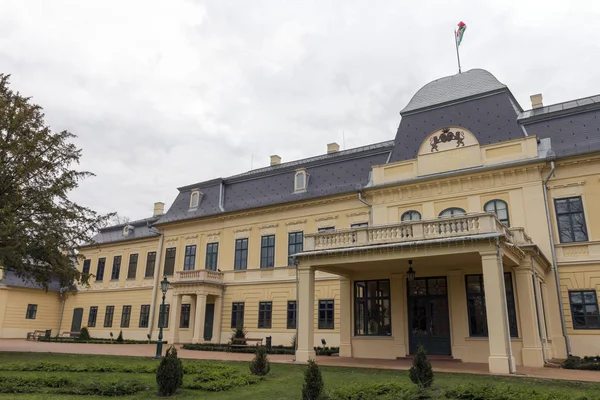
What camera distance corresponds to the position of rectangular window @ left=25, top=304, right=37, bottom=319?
36088mm

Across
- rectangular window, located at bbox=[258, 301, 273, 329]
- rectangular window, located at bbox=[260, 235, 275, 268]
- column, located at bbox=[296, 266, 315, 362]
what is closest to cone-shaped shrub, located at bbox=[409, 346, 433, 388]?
column, located at bbox=[296, 266, 315, 362]

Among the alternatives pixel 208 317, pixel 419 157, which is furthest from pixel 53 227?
pixel 419 157

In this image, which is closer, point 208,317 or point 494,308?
point 494,308

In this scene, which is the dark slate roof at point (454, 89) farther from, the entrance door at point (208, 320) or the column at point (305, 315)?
the entrance door at point (208, 320)

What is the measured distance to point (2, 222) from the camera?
54.1ft

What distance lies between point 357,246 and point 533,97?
550 inches

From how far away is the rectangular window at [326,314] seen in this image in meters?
23.1

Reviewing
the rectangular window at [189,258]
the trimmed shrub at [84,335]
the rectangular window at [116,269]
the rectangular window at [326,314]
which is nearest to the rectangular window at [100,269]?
the rectangular window at [116,269]

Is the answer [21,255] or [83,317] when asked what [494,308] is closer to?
[21,255]

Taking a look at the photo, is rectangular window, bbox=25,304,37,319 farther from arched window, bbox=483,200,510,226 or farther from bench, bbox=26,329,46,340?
arched window, bbox=483,200,510,226

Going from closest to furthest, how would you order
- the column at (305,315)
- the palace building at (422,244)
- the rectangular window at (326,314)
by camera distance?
→ the palace building at (422,244) → the column at (305,315) → the rectangular window at (326,314)

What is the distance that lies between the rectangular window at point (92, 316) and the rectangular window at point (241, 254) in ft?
48.3

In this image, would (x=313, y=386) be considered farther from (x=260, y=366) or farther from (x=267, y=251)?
(x=267, y=251)

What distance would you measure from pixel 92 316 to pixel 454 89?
31.1 metres
